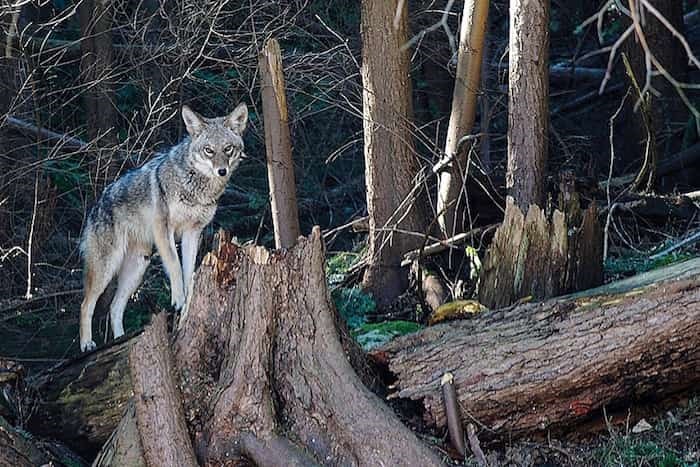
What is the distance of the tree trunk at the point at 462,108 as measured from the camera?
32.4 ft

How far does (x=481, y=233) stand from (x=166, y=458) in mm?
5009

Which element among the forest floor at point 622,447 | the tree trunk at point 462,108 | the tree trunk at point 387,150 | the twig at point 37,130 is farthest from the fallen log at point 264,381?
the twig at point 37,130

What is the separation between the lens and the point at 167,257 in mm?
9461

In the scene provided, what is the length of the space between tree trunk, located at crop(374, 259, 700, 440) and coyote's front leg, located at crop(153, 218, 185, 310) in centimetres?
330

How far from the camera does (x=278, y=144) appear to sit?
32.2ft

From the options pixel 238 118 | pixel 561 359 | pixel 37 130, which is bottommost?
pixel 561 359

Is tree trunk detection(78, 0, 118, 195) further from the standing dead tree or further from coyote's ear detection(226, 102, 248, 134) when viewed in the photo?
the standing dead tree

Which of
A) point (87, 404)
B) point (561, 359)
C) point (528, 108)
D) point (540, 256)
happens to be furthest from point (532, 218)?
point (87, 404)

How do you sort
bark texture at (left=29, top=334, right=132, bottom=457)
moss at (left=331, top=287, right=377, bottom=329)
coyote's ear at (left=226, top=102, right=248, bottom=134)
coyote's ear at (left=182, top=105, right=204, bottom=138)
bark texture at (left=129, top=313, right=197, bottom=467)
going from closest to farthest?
bark texture at (left=129, top=313, right=197, bottom=467), bark texture at (left=29, top=334, right=132, bottom=457), coyote's ear at (left=182, top=105, right=204, bottom=138), coyote's ear at (left=226, top=102, right=248, bottom=134), moss at (left=331, top=287, right=377, bottom=329)

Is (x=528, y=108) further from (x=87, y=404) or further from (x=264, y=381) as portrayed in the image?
(x=87, y=404)

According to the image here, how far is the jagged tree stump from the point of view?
5762 millimetres

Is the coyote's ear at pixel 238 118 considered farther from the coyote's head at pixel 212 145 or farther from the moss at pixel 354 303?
the moss at pixel 354 303

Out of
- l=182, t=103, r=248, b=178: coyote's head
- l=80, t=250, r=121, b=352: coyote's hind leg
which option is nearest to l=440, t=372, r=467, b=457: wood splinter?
l=182, t=103, r=248, b=178: coyote's head

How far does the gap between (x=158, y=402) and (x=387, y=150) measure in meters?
5.08
